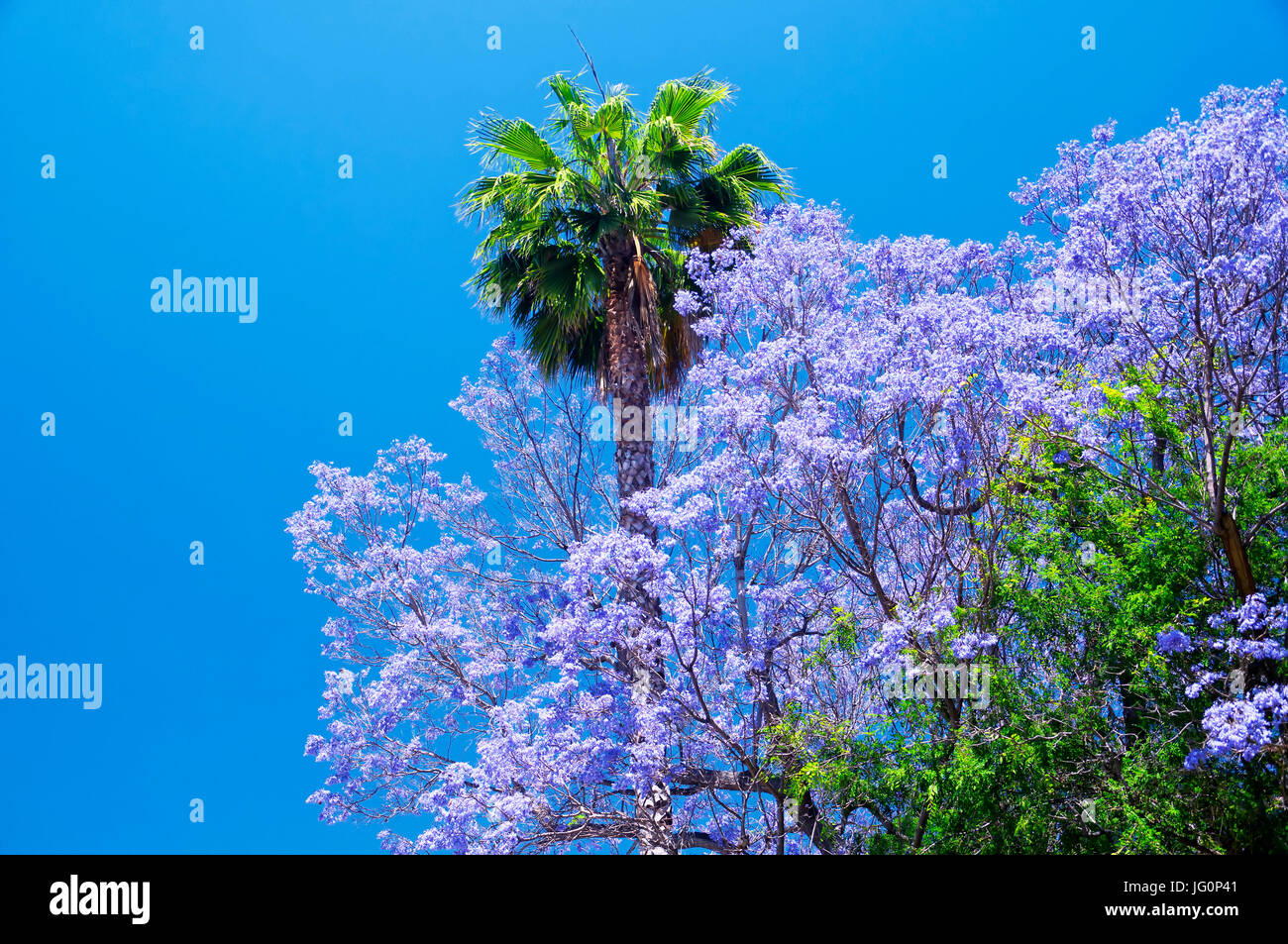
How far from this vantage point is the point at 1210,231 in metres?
8.05

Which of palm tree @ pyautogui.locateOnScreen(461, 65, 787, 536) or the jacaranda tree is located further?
palm tree @ pyautogui.locateOnScreen(461, 65, 787, 536)

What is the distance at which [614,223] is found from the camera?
1142 cm

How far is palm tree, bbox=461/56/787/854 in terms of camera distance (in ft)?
37.7

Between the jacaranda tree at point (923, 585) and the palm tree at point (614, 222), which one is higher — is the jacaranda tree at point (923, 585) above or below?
below

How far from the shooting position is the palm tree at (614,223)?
452 inches

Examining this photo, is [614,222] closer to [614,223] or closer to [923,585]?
[614,223]

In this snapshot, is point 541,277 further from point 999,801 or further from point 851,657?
point 999,801

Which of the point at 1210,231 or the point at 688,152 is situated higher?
the point at 688,152

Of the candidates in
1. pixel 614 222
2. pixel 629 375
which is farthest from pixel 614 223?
pixel 629 375

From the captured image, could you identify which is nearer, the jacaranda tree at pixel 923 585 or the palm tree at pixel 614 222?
the jacaranda tree at pixel 923 585

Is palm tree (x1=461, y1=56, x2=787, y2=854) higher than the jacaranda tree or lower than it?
higher

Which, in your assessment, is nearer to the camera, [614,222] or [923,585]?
[923,585]
